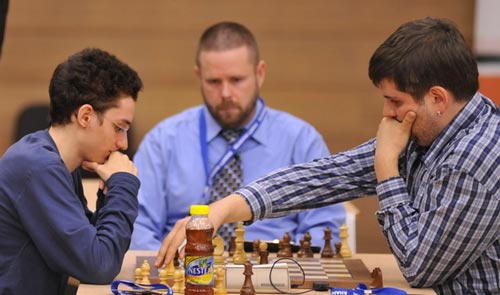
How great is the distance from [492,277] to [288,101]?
3.51 m

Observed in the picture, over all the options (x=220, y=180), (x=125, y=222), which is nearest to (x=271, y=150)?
(x=220, y=180)

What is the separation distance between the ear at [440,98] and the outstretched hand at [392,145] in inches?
2.9

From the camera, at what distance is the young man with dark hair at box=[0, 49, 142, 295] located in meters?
2.60

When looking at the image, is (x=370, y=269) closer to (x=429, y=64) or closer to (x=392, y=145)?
(x=392, y=145)

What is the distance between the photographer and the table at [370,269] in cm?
261

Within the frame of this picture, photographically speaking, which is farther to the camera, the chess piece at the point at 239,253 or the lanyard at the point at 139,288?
the chess piece at the point at 239,253

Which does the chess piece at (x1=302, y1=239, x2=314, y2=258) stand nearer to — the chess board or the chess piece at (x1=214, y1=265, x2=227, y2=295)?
the chess board

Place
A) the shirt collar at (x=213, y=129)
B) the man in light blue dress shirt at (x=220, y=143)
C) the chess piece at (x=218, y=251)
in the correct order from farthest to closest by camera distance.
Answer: the shirt collar at (x=213, y=129)
the man in light blue dress shirt at (x=220, y=143)
the chess piece at (x=218, y=251)

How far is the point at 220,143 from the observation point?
14.0 feet

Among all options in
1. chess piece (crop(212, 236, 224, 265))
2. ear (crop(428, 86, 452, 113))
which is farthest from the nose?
ear (crop(428, 86, 452, 113))

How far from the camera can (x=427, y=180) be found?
271 centimetres

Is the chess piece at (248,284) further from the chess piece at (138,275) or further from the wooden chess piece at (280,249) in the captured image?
the wooden chess piece at (280,249)

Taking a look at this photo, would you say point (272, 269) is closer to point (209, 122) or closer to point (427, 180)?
point (427, 180)

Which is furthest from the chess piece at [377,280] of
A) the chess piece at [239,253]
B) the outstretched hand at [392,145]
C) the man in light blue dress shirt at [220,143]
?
the man in light blue dress shirt at [220,143]
